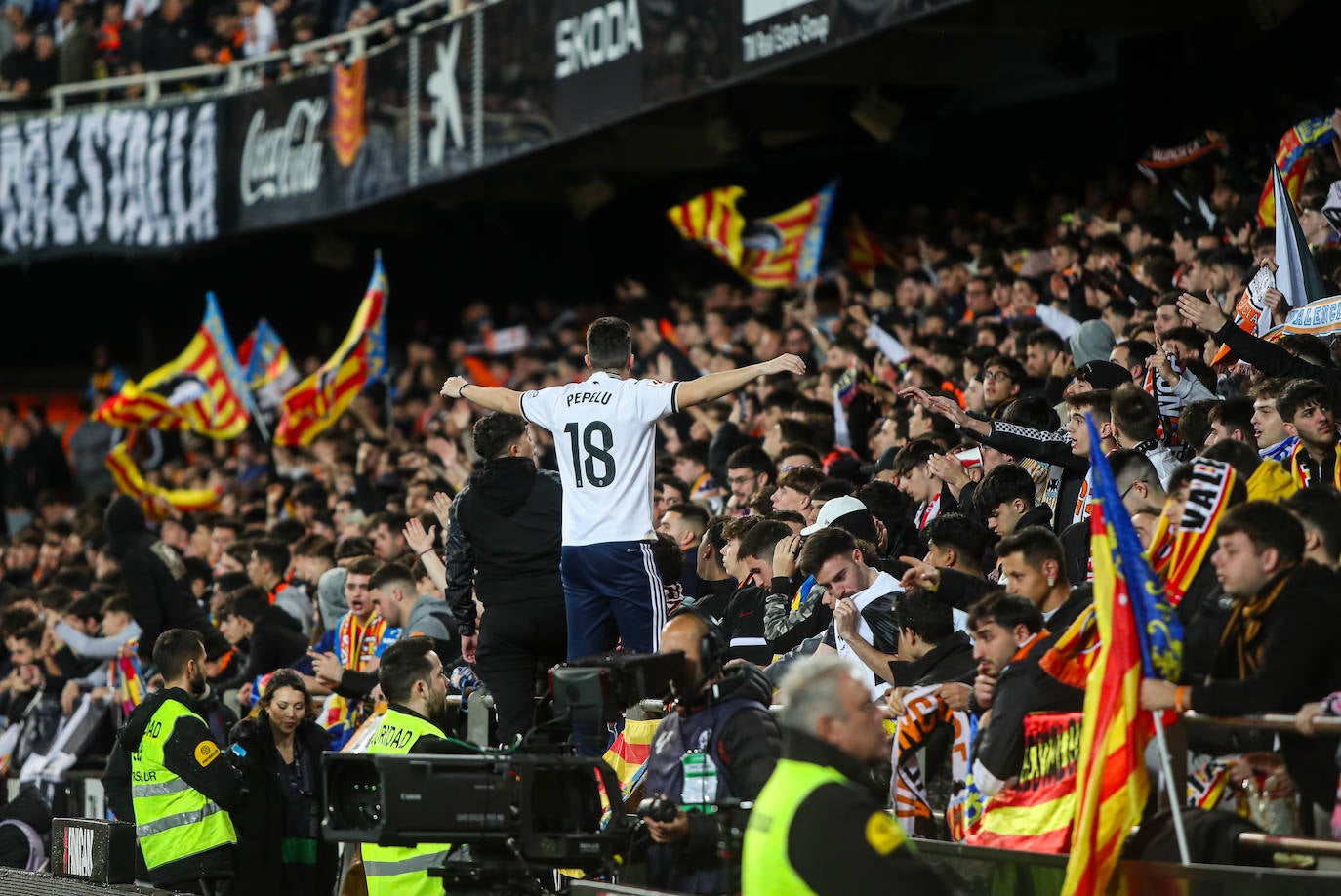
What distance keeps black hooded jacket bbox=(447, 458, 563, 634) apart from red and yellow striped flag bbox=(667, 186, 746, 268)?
27.6ft

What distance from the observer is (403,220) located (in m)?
22.6

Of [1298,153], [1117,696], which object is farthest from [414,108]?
[1117,696]

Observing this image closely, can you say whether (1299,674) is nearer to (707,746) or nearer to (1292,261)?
(707,746)

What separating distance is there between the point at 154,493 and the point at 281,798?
30.8ft

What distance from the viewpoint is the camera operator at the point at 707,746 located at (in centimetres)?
604

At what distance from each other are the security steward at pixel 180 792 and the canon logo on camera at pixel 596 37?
25.2ft

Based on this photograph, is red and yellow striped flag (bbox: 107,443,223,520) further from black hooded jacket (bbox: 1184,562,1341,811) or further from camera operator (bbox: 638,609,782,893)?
black hooded jacket (bbox: 1184,562,1341,811)

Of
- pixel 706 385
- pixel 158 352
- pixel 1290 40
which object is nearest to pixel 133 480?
pixel 158 352

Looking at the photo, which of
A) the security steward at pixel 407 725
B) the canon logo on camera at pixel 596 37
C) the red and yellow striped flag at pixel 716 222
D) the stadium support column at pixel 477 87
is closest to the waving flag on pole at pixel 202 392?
the stadium support column at pixel 477 87

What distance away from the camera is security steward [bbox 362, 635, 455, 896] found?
791 cm

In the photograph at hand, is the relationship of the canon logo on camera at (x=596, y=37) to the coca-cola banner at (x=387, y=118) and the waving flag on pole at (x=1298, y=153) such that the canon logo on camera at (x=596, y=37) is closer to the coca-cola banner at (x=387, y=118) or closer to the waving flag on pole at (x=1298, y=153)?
the coca-cola banner at (x=387, y=118)

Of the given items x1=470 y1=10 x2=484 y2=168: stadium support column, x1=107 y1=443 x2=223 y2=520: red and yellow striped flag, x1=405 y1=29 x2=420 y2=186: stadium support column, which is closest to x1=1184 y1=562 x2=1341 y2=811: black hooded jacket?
x1=470 y1=10 x2=484 y2=168: stadium support column

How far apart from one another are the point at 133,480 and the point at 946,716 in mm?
12710

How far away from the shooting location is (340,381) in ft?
53.0
